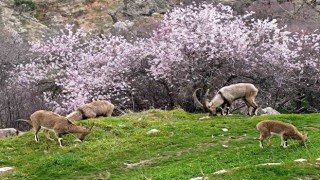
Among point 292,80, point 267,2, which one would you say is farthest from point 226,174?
point 267,2

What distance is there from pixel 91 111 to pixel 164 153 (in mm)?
6421

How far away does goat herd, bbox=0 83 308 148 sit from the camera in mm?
13281

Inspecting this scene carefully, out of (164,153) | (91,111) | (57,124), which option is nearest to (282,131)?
(164,153)

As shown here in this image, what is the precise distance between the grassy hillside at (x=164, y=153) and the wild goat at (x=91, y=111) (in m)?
1.71

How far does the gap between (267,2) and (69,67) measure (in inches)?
1229

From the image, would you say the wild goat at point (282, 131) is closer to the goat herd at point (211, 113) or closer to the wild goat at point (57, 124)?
the goat herd at point (211, 113)

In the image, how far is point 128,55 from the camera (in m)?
30.4

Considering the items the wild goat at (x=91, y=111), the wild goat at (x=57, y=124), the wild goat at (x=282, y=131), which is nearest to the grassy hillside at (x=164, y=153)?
the wild goat at (x=282, y=131)

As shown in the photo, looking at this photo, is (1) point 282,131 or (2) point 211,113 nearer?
(1) point 282,131

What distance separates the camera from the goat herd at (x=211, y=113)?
1328cm

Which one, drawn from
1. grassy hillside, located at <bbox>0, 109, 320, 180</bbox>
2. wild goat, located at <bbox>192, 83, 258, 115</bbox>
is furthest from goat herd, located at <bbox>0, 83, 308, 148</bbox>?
grassy hillside, located at <bbox>0, 109, 320, 180</bbox>

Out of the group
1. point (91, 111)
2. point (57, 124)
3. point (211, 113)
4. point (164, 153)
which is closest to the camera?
point (164, 153)

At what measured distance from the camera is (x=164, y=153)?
14.9 metres

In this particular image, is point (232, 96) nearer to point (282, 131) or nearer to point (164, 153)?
point (164, 153)
